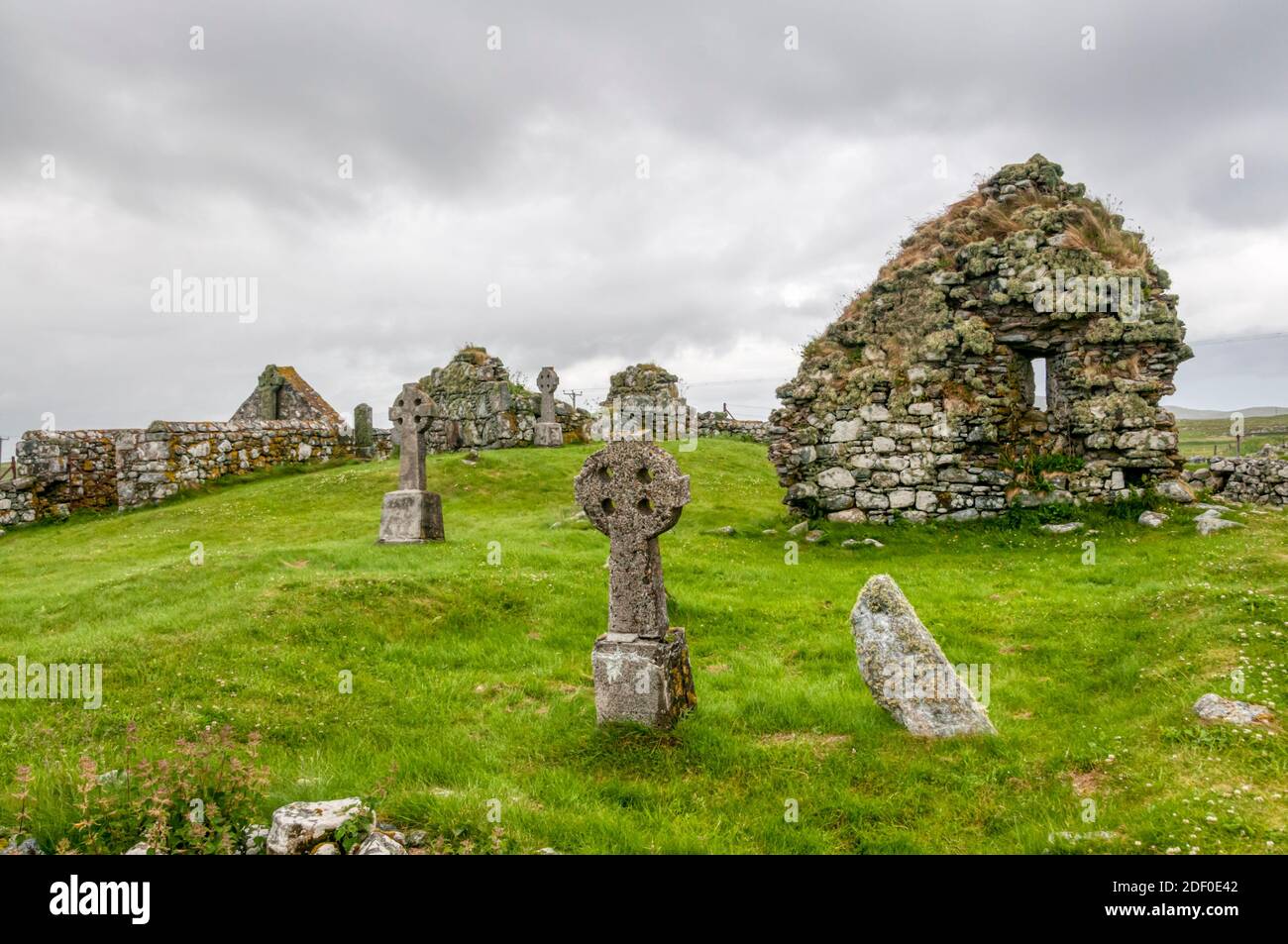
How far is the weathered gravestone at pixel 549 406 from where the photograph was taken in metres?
29.8

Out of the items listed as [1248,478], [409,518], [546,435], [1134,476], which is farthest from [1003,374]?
[546,435]

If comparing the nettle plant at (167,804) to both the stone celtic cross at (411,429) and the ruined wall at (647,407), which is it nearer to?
the stone celtic cross at (411,429)

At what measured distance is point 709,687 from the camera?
25.9 feet

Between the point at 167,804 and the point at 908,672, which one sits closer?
the point at 167,804

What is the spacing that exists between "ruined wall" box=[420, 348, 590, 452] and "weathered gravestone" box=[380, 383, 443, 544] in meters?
12.6

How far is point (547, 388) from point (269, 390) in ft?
35.8

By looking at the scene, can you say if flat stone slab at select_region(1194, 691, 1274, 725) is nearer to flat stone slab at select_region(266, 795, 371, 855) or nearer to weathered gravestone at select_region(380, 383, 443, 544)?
flat stone slab at select_region(266, 795, 371, 855)

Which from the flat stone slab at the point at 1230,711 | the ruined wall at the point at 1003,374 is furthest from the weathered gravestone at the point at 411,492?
the flat stone slab at the point at 1230,711

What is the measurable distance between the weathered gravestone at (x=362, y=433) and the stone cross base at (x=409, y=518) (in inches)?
554

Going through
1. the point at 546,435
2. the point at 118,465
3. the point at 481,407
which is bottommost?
the point at 118,465

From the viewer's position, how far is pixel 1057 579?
464 inches

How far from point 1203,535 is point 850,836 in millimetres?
11485

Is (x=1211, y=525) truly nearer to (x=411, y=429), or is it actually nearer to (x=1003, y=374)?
(x=1003, y=374)
